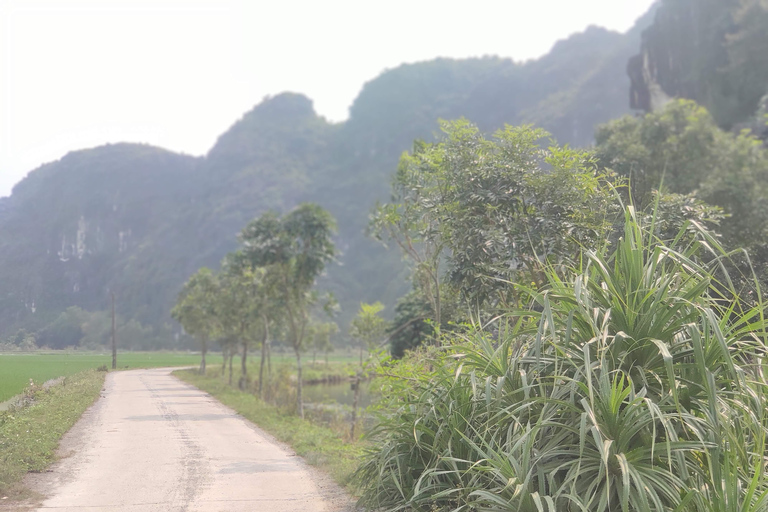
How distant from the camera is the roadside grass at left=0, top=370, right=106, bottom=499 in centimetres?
898

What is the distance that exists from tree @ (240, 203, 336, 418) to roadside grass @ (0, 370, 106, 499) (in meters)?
7.92

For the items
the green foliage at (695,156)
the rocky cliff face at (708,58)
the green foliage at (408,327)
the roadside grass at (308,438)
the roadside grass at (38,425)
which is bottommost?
the roadside grass at (308,438)

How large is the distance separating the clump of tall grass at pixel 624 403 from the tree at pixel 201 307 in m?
32.1

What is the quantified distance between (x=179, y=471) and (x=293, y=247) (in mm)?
14428

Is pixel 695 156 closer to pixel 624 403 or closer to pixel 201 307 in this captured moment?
pixel 624 403

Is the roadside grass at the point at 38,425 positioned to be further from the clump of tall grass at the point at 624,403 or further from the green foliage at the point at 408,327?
the green foliage at the point at 408,327

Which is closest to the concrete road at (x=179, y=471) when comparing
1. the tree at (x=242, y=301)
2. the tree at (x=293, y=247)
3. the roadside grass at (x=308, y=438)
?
the roadside grass at (x=308, y=438)

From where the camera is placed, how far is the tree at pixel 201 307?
37.7m

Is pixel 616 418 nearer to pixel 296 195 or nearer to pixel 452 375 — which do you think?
pixel 452 375

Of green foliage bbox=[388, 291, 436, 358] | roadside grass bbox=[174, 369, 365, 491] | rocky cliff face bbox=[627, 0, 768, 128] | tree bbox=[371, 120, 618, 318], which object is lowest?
roadside grass bbox=[174, 369, 365, 491]

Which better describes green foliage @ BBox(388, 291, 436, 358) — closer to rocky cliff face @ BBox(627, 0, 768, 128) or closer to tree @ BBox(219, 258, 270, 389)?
tree @ BBox(219, 258, 270, 389)

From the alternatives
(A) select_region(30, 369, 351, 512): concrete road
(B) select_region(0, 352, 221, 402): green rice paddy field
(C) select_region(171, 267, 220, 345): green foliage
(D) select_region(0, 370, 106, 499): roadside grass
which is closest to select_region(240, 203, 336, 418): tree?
(A) select_region(30, 369, 351, 512): concrete road

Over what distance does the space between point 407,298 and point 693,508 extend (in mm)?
24857

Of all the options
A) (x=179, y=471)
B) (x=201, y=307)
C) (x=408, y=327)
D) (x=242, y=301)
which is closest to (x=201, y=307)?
(x=201, y=307)
